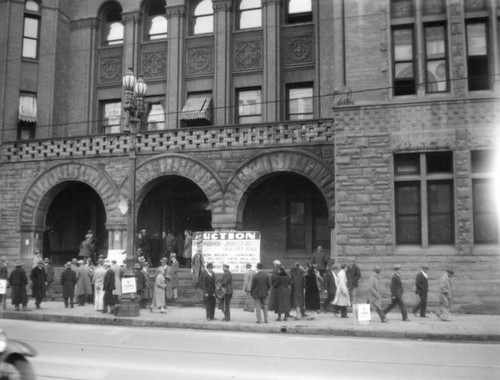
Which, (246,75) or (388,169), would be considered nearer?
(388,169)

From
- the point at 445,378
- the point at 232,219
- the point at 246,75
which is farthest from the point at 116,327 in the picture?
the point at 246,75

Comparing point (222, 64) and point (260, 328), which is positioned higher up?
point (222, 64)

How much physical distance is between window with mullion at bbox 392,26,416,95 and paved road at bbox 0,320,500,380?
900 centimetres

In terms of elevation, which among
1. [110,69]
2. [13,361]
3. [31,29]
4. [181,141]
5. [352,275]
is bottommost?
[13,361]

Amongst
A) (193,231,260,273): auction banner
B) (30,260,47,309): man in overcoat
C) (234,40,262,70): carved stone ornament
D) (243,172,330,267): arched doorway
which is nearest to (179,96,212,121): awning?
(234,40,262,70): carved stone ornament

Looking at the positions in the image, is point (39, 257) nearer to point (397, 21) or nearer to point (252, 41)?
point (252, 41)

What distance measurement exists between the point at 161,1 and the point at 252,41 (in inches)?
215

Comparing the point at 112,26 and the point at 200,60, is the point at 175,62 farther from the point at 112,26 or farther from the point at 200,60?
the point at 112,26

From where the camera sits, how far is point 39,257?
2502 cm

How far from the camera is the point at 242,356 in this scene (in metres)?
11.4

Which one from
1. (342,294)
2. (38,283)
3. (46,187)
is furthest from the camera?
(46,187)

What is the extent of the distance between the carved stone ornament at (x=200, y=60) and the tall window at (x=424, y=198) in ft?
38.6

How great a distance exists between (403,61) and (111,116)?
607 inches

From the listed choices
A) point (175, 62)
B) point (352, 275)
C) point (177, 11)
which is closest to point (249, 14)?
point (177, 11)
